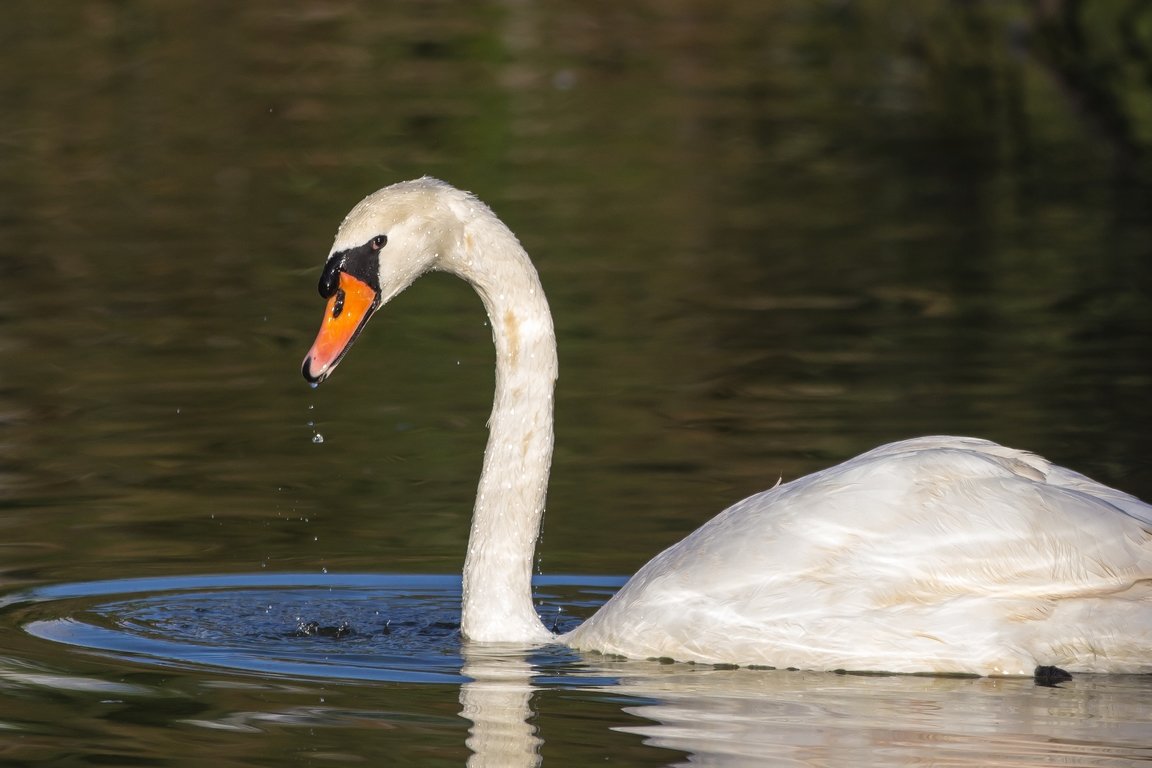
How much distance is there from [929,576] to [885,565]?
5.6 inches

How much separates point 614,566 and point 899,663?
2.04 meters

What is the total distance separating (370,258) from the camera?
306 inches

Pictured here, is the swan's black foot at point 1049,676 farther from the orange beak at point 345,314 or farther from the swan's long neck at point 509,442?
the orange beak at point 345,314

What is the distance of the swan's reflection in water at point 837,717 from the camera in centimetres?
632

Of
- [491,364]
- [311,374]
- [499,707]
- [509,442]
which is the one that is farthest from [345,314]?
[491,364]

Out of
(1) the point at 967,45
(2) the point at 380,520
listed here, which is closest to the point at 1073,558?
(2) the point at 380,520

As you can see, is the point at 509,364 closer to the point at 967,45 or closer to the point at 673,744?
the point at 673,744

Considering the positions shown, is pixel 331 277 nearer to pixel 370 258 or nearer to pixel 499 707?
pixel 370 258

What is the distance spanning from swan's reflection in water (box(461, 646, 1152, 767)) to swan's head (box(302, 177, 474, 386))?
1.25m

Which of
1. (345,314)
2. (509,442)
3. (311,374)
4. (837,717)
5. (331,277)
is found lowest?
(837,717)

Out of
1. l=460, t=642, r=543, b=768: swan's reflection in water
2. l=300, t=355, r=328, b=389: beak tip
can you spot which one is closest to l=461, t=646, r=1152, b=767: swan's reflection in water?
l=460, t=642, r=543, b=768: swan's reflection in water

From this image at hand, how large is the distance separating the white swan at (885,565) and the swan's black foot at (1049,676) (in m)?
0.03

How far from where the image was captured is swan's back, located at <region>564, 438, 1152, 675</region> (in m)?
7.01

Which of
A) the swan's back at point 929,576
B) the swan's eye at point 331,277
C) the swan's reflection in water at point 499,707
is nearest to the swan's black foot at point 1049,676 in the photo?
the swan's back at point 929,576
